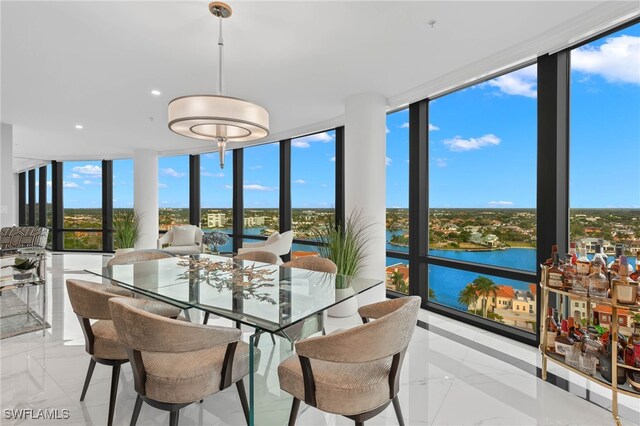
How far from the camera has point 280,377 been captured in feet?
4.94

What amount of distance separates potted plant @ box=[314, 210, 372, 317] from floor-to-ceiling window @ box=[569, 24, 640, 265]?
2023mm

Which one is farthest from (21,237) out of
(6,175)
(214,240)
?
(214,240)

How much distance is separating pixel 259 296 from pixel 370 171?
7.63 feet

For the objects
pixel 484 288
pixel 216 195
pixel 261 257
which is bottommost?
pixel 484 288

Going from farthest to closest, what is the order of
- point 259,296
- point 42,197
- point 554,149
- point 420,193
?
point 42,197, point 420,193, point 554,149, point 259,296

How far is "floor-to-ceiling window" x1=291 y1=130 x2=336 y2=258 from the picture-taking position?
5223 mm

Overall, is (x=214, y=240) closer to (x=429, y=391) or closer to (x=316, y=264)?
(x=316, y=264)

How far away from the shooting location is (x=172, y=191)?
781 centimetres

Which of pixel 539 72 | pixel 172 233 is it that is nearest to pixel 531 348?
pixel 539 72

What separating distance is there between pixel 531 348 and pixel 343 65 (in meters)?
3.21

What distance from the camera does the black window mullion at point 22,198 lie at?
1016cm

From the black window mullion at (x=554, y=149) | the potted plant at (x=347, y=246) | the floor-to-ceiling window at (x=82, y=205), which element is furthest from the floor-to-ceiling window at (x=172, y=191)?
the black window mullion at (x=554, y=149)

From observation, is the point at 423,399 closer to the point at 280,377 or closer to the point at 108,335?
the point at 280,377

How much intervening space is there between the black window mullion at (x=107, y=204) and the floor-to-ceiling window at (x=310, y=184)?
5591 millimetres
